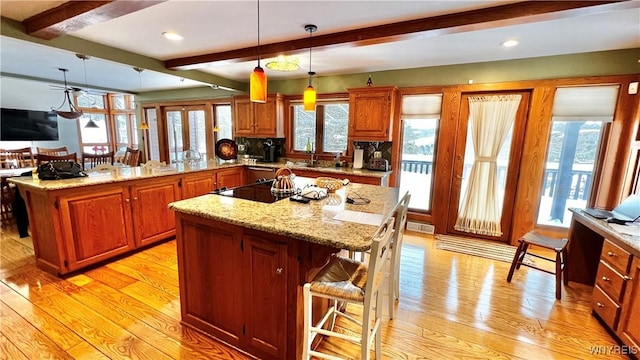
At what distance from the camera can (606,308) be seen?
1.96 meters

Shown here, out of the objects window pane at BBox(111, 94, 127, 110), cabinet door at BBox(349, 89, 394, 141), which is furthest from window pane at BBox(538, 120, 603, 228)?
window pane at BBox(111, 94, 127, 110)

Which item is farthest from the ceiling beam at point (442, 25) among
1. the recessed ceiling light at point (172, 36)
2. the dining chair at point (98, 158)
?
the dining chair at point (98, 158)

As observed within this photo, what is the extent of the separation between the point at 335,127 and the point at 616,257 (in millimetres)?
3495

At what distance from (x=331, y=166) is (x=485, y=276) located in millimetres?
2615

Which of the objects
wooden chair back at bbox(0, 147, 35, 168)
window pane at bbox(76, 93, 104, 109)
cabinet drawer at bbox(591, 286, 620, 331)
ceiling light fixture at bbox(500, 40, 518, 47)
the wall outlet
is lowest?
the wall outlet

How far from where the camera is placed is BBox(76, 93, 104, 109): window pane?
268 inches

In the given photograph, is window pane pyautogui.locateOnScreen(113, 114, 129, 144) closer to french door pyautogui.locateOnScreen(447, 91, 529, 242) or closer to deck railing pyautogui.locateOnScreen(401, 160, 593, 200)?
french door pyautogui.locateOnScreen(447, 91, 529, 242)

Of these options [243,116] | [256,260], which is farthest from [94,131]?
[256,260]

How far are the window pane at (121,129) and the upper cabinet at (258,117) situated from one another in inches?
169

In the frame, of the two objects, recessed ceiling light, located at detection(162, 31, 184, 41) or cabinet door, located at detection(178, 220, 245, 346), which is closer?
cabinet door, located at detection(178, 220, 245, 346)

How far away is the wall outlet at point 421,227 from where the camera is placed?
3.94 m

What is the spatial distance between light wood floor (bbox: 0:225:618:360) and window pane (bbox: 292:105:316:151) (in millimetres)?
2796

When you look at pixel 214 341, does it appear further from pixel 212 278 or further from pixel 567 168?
pixel 567 168

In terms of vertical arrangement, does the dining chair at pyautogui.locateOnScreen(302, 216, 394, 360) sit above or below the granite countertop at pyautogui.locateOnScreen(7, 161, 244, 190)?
below
